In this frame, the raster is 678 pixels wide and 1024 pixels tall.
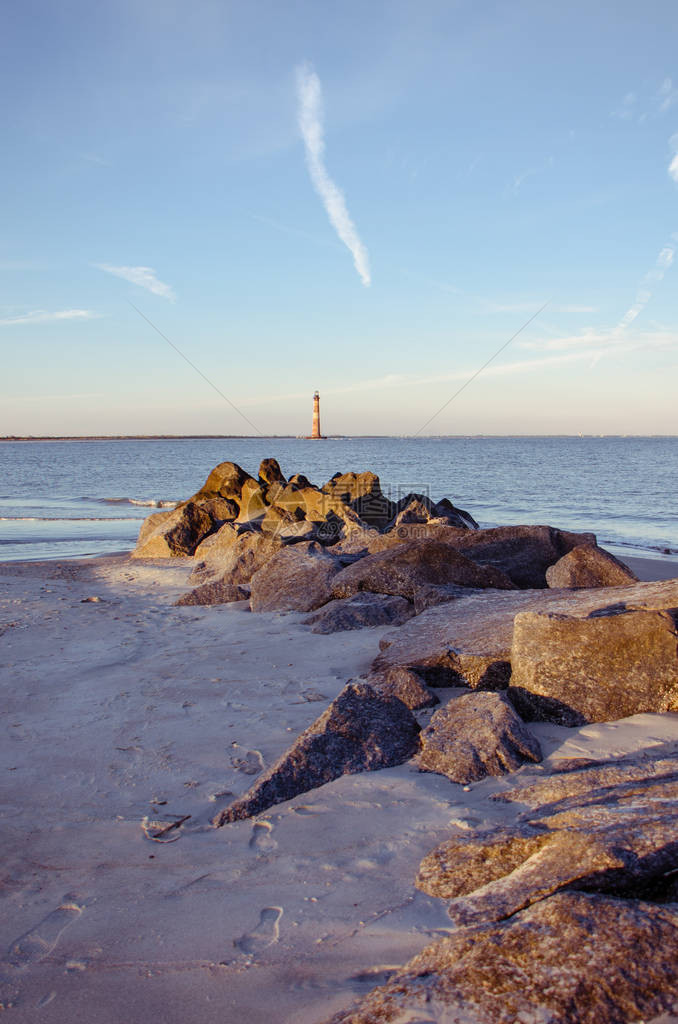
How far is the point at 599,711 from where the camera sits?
12.6 feet

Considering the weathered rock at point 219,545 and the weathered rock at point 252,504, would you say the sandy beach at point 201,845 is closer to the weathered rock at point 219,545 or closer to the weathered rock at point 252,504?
the weathered rock at point 219,545

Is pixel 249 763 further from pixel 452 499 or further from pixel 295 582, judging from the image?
pixel 452 499

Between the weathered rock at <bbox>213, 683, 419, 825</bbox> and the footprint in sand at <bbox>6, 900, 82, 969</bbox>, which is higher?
the weathered rock at <bbox>213, 683, 419, 825</bbox>

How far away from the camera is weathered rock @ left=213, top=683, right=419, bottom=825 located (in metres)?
3.12

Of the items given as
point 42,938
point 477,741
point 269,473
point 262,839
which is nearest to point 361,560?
point 477,741

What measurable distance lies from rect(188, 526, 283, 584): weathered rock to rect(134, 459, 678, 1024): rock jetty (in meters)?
1.15

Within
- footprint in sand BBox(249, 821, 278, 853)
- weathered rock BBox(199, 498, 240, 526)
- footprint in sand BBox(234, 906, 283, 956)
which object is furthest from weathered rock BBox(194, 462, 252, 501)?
footprint in sand BBox(234, 906, 283, 956)

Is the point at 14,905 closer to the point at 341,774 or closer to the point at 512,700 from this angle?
the point at 341,774

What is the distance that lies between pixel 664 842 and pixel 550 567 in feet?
18.9

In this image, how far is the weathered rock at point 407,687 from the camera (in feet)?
13.6

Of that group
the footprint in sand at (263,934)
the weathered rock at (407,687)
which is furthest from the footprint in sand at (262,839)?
the weathered rock at (407,687)

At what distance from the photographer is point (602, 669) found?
12.7 ft

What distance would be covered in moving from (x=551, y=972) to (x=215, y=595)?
6633 mm

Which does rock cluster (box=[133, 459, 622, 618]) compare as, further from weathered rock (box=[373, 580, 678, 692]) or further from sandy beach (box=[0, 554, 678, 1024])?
sandy beach (box=[0, 554, 678, 1024])
